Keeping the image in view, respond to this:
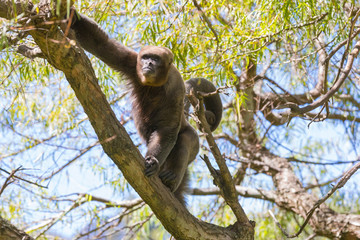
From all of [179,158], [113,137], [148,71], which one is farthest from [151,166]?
[148,71]

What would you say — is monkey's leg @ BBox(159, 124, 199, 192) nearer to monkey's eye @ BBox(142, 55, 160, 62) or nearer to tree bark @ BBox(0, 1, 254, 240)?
tree bark @ BBox(0, 1, 254, 240)

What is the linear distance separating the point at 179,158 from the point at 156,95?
0.83m

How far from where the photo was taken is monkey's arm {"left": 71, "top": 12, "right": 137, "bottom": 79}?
4436 mm

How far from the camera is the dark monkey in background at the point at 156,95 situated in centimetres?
475

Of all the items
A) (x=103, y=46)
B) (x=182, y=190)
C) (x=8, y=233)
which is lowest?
(x=8, y=233)

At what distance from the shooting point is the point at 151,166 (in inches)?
164

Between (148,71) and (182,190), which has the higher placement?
(148,71)

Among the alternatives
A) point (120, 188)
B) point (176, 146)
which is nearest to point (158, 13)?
point (176, 146)

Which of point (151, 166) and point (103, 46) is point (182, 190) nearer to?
point (151, 166)

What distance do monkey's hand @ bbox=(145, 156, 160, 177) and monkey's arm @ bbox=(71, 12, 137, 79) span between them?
1.28 metres

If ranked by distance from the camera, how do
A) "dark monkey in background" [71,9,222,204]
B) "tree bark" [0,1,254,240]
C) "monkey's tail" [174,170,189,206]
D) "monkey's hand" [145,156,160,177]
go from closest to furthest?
"tree bark" [0,1,254,240] < "monkey's hand" [145,156,160,177] < "dark monkey in background" [71,9,222,204] < "monkey's tail" [174,170,189,206]

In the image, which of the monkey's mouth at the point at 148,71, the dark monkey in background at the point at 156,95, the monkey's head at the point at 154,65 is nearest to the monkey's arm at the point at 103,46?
the dark monkey in background at the point at 156,95

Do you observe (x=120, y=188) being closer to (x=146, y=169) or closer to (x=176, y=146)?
(x=176, y=146)

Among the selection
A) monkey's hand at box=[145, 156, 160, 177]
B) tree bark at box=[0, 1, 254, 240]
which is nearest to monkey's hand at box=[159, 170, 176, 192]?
monkey's hand at box=[145, 156, 160, 177]
